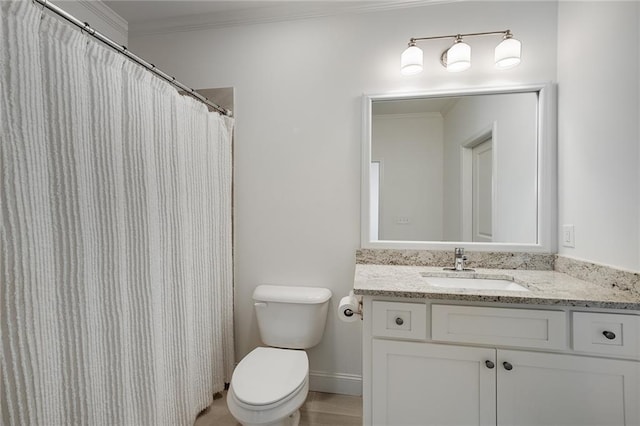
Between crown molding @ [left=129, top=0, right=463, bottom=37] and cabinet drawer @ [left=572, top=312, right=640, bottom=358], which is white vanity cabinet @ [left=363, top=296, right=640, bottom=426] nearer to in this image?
cabinet drawer @ [left=572, top=312, right=640, bottom=358]

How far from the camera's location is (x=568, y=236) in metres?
1.48

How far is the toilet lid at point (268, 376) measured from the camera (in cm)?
120

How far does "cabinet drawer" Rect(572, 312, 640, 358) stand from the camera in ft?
3.31

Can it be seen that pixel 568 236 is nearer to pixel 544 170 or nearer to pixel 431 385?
pixel 544 170

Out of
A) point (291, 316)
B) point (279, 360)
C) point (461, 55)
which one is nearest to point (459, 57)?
point (461, 55)

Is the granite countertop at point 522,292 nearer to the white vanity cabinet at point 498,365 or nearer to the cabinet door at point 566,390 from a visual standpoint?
the white vanity cabinet at point 498,365

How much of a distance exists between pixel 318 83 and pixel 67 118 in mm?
1290

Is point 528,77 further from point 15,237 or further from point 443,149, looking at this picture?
point 15,237

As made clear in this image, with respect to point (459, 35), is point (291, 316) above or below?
below

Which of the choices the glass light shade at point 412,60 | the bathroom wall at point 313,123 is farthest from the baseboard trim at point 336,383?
the glass light shade at point 412,60

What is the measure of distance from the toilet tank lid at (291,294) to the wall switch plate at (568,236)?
1277 millimetres

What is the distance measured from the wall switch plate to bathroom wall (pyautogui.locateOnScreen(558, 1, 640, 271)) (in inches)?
0.9

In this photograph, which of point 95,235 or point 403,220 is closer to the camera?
point 95,235

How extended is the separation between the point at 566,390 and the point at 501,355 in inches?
9.5
